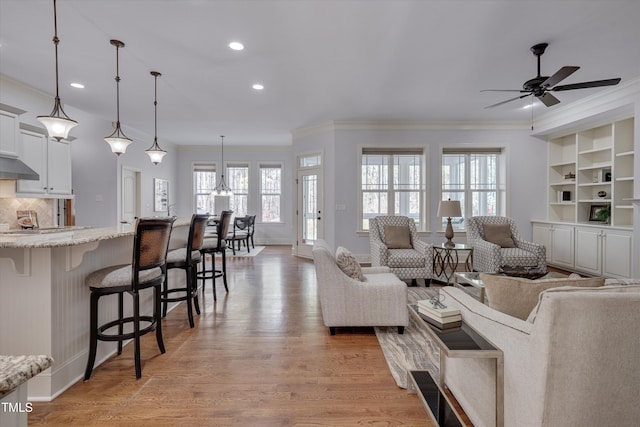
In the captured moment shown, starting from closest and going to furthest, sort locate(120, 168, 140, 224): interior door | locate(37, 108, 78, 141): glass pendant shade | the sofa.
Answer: locate(37, 108, 78, 141): glass pendant shade, the sofa, locate(120, 168, 140, 224): interior door

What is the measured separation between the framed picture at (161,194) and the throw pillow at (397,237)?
19.0 feet

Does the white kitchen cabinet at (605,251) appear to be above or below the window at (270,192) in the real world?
below

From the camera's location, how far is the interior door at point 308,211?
21.5 ft

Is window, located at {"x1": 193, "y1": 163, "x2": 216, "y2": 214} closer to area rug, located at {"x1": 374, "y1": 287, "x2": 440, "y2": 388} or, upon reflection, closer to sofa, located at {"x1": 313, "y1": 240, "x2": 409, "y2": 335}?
sofa, located at {"x1": 313, "y1": 240, "x2": 409, "y2": 335}

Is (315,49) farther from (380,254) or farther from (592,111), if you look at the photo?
(592,111)

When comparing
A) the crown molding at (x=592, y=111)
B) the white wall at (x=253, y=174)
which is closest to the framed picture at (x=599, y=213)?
the crown molding at (x=592, y=111)

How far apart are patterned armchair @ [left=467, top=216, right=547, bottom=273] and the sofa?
2192mm

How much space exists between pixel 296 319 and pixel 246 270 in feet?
8.50

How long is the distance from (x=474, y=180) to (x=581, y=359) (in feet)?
18.5

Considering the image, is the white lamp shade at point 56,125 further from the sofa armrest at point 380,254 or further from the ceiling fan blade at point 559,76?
the ceiling fan blade at point 559,76

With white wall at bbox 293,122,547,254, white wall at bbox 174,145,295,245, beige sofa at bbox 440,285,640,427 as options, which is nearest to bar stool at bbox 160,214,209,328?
beige sofa at bbox 440,285,640,427

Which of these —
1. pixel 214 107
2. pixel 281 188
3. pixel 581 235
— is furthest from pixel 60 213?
pixel 581 235

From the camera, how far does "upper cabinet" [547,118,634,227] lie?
4.66 meters

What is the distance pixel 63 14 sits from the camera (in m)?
2.66
